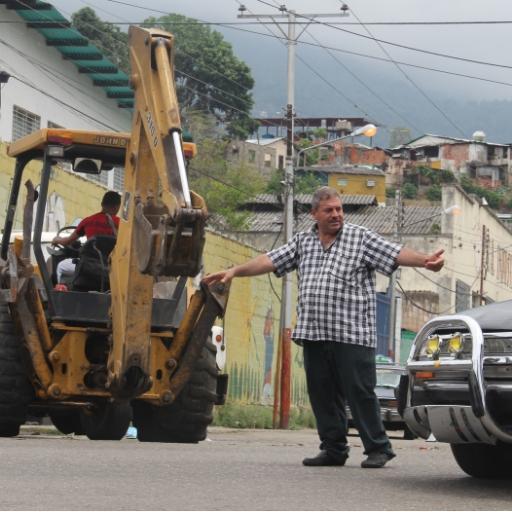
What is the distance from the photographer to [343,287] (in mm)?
11250

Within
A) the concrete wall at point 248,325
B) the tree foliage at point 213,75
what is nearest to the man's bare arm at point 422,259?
the concrete wall at point 248,325

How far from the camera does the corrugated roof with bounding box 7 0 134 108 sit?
34812 millimetres

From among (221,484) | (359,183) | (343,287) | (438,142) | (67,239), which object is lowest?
(221,484)

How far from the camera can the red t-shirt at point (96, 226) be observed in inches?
546

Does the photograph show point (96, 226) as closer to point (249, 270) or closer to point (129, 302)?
point (129, 302)

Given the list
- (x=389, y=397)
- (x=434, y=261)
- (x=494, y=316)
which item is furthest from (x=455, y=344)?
(x=389, y=397)

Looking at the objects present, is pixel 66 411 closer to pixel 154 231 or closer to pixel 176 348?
pixel 176 348

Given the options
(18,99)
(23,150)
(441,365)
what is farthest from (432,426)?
(18,99)

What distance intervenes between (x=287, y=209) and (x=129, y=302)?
23.2m

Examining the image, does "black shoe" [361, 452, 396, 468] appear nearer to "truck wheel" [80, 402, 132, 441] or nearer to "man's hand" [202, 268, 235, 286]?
"man's hand" [202, 268, 235, 286]

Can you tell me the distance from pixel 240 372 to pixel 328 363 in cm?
2419

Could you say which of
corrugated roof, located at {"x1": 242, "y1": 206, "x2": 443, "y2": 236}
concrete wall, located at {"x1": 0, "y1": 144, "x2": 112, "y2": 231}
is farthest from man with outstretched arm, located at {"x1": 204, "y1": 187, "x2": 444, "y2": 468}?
corrugated roof, located at {"x1": 242, "y1": 206, "x2": 443, "y2": 236}

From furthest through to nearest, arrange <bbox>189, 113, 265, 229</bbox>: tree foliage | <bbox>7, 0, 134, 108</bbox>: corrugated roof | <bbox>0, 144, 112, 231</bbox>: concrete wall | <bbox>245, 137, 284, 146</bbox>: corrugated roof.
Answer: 1. <bbox>245, 137, 284, 146</bbox>: corrugated roof
2. <bbox>189, 113, 265, 229</bbox>: tree foliage
3. <bbox>7, 0, 134, 108</bbox>: corrugated roof
4. <bbox>0, 144, 112, 231</bbox>: concrete wall

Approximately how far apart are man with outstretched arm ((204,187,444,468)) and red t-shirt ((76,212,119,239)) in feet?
8.58
